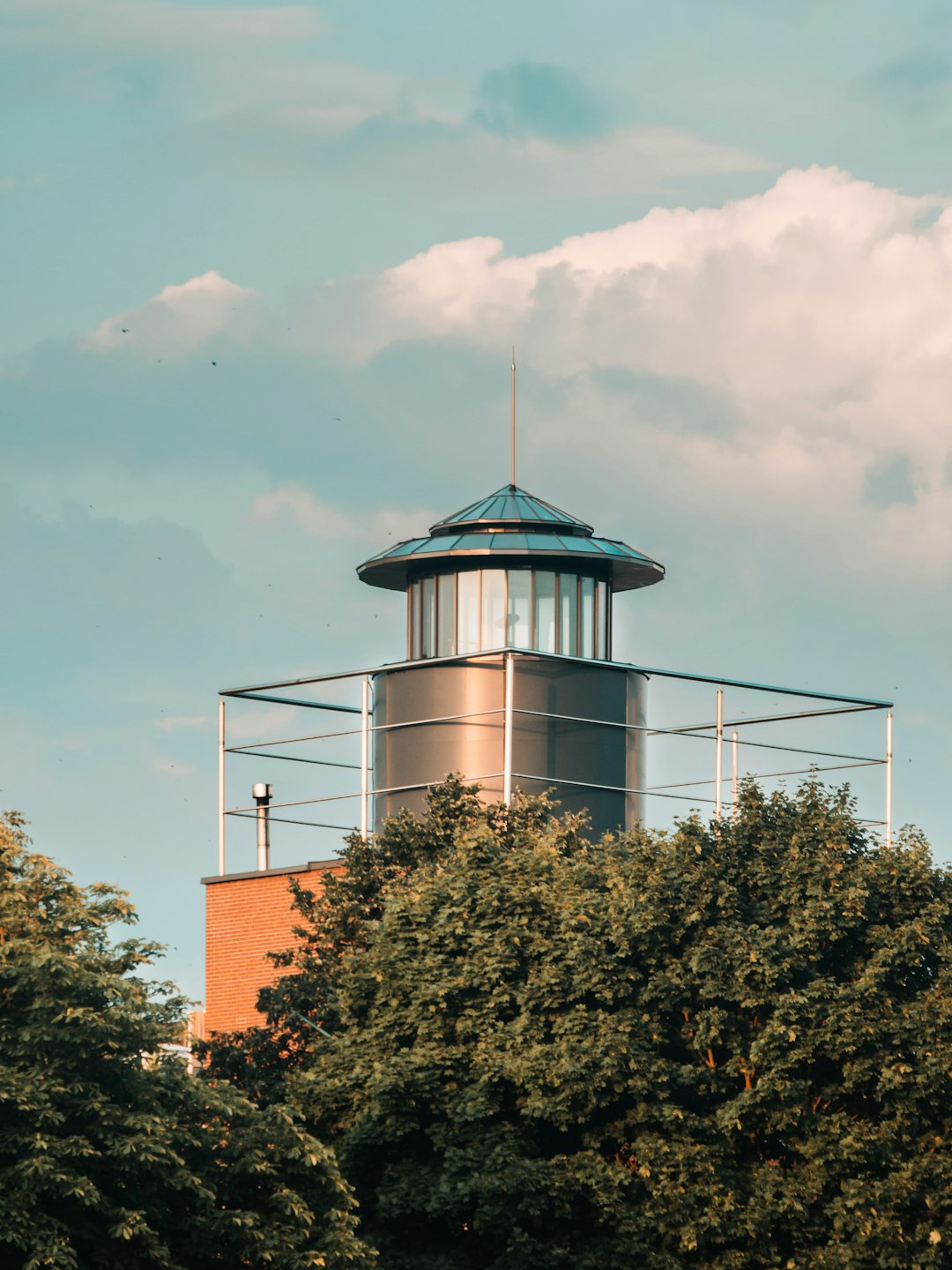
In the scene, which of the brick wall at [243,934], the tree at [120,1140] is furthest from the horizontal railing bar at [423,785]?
the tree at [120,1140]

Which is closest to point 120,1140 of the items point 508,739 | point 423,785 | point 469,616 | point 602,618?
point 508,739

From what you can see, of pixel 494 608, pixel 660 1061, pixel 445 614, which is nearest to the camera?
pixel 660 1061

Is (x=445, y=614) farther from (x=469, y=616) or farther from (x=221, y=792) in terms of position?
(x=221, y=792)

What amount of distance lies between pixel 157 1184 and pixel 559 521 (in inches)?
774

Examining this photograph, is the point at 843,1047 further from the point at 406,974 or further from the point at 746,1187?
the point at 406,974

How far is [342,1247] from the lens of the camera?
2720cm

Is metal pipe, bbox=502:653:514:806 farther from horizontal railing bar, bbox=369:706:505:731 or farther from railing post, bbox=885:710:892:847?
railing post, bbox=885:710:892:847

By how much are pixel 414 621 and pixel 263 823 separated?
5.37 metres

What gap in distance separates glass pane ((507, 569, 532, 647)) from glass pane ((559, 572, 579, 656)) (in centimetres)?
67

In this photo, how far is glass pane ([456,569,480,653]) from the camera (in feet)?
139

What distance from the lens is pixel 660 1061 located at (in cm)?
2975

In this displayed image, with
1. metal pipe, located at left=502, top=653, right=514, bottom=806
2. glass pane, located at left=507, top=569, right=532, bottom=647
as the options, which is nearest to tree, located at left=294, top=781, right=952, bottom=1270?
metal pipe, located at left=502, top=653, right=514, bottom=806

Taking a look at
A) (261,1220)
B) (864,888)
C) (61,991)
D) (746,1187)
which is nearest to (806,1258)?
(746,1187)

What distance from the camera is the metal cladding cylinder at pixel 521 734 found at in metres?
40.8
